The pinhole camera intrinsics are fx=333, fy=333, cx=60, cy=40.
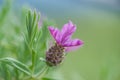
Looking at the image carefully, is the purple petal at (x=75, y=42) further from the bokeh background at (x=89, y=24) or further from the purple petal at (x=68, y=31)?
the bokeh background at (x=89, y=24)

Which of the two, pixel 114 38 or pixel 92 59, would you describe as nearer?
pixel 92 59

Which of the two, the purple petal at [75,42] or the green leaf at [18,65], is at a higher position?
the purple petal at [75,42]

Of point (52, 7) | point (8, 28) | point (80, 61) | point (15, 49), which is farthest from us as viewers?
point (52, 7)

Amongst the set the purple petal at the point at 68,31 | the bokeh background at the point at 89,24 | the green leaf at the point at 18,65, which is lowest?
the green leaf at the point at 18,65

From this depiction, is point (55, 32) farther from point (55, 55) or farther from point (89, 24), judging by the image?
point (89, 24)

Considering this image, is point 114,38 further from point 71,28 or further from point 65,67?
point 71,28

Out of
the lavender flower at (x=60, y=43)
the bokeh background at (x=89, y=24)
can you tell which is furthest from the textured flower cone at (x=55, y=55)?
the bokeh background at (x=89, y=24)

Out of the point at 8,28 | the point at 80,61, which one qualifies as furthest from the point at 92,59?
the point at 8,28
